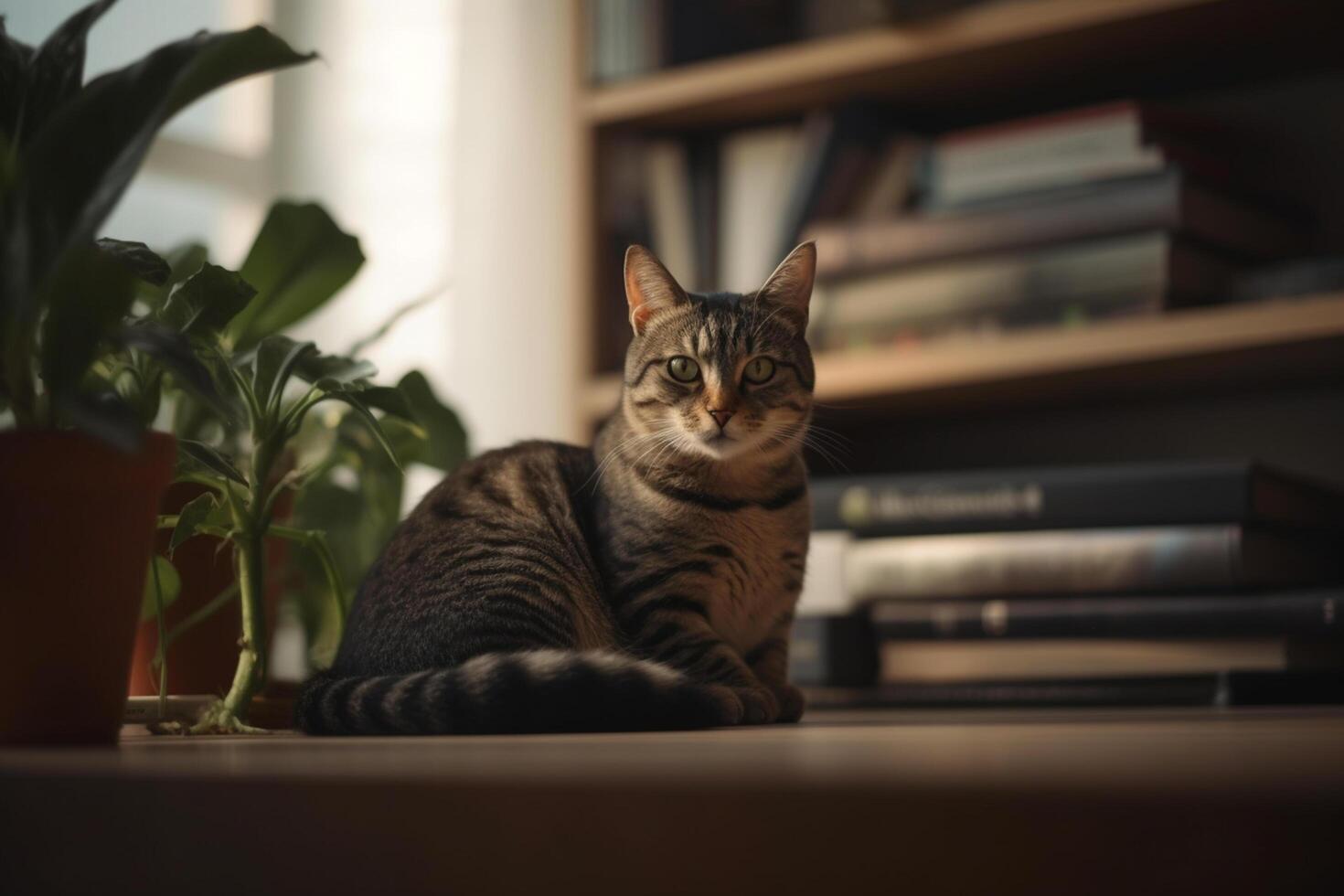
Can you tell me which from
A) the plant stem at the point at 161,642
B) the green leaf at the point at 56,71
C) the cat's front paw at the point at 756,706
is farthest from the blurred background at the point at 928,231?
the green leaf at the point at 56,71

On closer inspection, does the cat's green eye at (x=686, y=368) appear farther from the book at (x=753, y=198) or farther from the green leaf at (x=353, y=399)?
the book at (x=753, y=198)

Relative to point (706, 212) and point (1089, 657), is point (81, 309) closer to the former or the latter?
point (1089, 657)

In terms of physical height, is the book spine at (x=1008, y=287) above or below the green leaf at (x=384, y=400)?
above

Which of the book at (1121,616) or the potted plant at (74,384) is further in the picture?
the book at (1121,616)

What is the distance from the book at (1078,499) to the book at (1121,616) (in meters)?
0.08

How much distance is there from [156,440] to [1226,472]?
3.51 ft

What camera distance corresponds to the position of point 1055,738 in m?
0.60

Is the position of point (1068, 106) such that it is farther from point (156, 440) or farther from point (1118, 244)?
point (156, 440)

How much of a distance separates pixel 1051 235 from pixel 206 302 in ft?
3.40

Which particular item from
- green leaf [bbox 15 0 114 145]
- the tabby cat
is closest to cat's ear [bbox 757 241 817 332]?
the tabby cat

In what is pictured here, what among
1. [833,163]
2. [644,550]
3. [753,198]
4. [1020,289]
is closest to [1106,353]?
[1020,289]

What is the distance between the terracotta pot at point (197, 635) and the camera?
3.46ft

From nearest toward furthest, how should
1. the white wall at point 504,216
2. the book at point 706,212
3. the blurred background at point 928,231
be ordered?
the blurred background at point 928,231
the book at point 706,212
the white wall at point 504,216

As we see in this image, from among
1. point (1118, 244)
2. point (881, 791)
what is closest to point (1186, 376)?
point (1118, 244)
